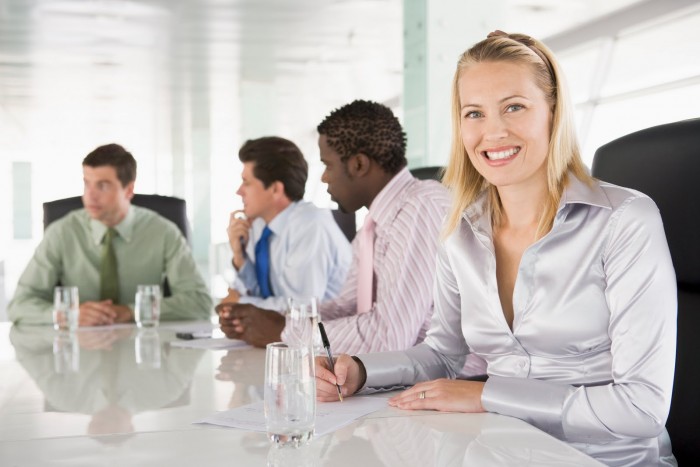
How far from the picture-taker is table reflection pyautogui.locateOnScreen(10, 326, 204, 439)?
1.40 meters

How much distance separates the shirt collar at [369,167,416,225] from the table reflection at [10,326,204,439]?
1.88 feet

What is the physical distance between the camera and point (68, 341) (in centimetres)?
229

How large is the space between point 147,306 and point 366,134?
35.5 inches

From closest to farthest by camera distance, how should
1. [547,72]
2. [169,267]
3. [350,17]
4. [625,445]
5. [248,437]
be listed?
[248,437] < [625,445] < [547,72] < [169,267] < [350,17]

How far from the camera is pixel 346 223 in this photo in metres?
3.54

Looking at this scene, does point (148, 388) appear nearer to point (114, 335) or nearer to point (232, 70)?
point (114, 335)

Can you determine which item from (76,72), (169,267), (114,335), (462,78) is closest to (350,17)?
(76,72)

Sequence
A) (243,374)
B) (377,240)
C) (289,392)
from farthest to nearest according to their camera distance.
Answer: (377,240) < (243,374) < (289,392)

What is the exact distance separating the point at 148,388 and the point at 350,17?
755 centimetres

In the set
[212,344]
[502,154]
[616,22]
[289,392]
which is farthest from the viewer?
[616,22]

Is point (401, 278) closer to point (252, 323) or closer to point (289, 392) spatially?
point (252, 323)

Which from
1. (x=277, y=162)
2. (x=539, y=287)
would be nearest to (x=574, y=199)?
(x=539, y=287)

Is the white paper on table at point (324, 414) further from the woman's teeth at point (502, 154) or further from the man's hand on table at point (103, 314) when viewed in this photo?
the man's hand on table at point (103, 314)

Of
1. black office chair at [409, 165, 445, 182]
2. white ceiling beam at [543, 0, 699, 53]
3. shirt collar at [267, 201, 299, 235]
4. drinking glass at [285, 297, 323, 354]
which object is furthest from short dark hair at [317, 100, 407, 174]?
white ceiling beam at [543, 0, 699, 53]
